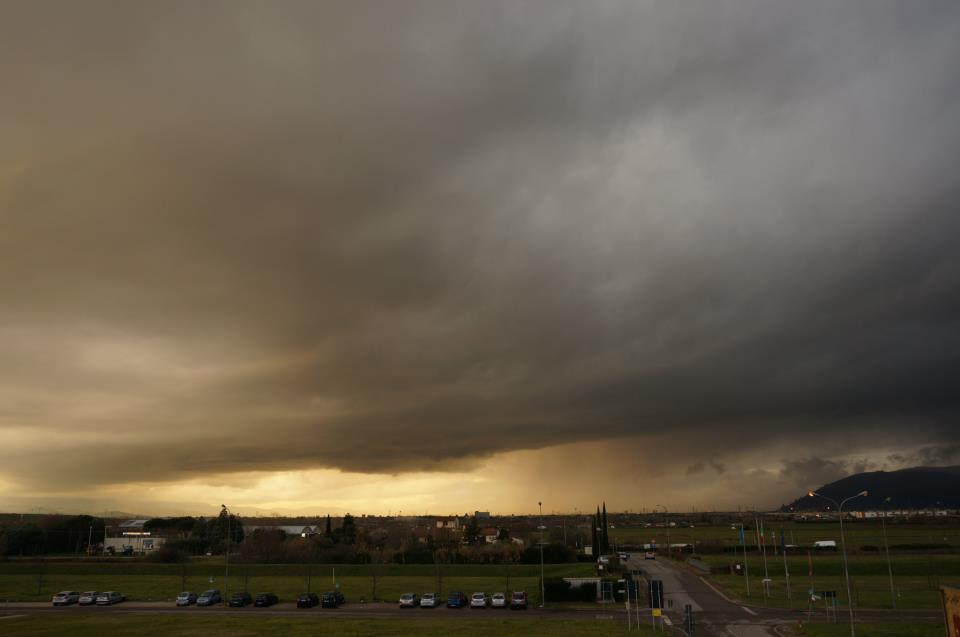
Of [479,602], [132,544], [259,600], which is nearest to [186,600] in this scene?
[259,600]

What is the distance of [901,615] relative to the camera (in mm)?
65625

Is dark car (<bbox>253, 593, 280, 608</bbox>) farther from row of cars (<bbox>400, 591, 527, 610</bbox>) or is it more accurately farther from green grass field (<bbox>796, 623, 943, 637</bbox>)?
green grass field (<bbox>796, 623, 943, 637</bbox>)

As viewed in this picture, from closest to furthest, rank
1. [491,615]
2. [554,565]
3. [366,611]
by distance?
[491,615]
[366,611]
[554,565]

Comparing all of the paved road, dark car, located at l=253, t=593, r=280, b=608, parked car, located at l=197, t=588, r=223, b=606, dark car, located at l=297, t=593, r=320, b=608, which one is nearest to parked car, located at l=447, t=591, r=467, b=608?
dark car, located at l=297, t=593, r=320, b=608

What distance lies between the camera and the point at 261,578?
376 ft

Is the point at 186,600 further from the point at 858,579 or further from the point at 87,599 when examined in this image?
the point at 858,579

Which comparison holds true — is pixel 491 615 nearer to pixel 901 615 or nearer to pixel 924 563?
pixel 901 615

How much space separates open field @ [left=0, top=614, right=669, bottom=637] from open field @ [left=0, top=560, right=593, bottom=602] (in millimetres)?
22796

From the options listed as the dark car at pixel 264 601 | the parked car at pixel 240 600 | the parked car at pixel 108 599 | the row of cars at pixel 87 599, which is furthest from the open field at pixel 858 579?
the row of cars at pixel 87 599

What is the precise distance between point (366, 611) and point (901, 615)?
54919 mm

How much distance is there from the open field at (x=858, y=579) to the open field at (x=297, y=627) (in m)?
31.9

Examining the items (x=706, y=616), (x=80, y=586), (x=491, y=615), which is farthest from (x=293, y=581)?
(x=706, y=616)

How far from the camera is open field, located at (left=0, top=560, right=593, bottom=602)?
315 feet

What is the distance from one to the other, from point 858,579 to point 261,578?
96.9 m
